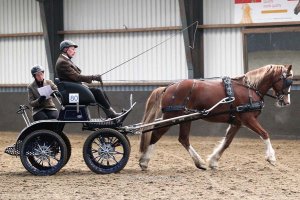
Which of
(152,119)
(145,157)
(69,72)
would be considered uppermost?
(69,72)

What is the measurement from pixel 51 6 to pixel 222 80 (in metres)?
8.19

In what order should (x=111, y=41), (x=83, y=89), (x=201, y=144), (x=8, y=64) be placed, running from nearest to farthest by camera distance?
1. (x=83, y=89)
2. (x=201, y=144)
3. (x=111, y=41)
4. (x=8, y=64)

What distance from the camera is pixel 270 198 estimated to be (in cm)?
899

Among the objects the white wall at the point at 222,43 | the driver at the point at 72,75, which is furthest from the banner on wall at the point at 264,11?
the driver at the point at 72,75

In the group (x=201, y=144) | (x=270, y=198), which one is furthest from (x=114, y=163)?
(x=201, y=144)

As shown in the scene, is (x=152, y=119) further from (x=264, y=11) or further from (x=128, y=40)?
(x=128, y=40)

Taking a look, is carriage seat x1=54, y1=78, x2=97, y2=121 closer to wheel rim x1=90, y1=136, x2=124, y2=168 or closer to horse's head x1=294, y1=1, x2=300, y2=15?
wheel rim x1=90, y1=136, x2=124, y2=168

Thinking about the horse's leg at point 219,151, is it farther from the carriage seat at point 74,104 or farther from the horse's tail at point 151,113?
the carriage seat at point 74,104

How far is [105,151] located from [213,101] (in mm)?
1695

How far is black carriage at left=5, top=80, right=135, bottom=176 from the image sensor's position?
11.2 meters

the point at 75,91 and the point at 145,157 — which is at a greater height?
the point at 75,91

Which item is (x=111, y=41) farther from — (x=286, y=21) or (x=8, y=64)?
(x=286, y=21)

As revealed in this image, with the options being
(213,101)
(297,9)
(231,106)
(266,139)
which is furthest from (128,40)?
(266,139)

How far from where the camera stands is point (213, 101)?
1168cm
